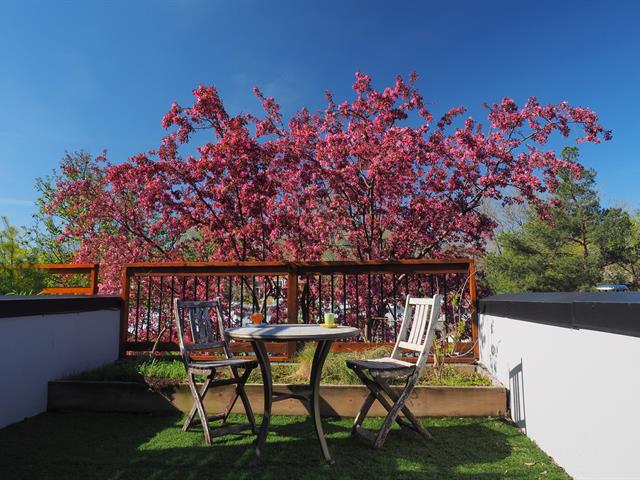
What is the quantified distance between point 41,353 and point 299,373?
2490 millimetres

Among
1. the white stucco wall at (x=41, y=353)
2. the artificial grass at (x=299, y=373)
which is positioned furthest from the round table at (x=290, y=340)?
the white stucco wall at (x=41, y=353)

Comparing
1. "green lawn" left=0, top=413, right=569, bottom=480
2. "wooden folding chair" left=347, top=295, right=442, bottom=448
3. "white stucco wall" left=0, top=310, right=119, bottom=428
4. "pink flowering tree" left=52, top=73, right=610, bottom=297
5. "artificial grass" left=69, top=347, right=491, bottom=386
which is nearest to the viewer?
"green lawn" left=0, top=413, right=569, bottom=480

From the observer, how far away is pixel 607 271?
76.6ft

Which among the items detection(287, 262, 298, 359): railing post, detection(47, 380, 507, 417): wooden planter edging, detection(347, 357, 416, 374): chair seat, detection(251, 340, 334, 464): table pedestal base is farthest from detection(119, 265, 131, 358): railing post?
detection(347, 357, 416, 374): chair seat

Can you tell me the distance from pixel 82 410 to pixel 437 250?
19.7 feet

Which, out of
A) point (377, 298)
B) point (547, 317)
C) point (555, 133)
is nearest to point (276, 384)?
point (547, 317)

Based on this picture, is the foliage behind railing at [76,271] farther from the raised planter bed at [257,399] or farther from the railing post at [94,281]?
the raised planter bed at [257,399]

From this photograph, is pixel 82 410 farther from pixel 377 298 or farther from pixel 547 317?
pixel 377 298

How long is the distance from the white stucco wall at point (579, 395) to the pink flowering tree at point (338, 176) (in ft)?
13.5

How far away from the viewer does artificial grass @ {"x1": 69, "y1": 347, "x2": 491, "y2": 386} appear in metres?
3.89

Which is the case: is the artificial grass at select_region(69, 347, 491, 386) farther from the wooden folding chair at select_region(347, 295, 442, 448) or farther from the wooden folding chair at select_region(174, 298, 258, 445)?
the wooden folding chair at select_region(347, 295, 442, 448)

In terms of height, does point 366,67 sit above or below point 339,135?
above

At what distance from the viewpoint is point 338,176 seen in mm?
7113

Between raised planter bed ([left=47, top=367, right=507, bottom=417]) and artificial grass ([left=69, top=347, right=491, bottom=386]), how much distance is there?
0.18 metres
